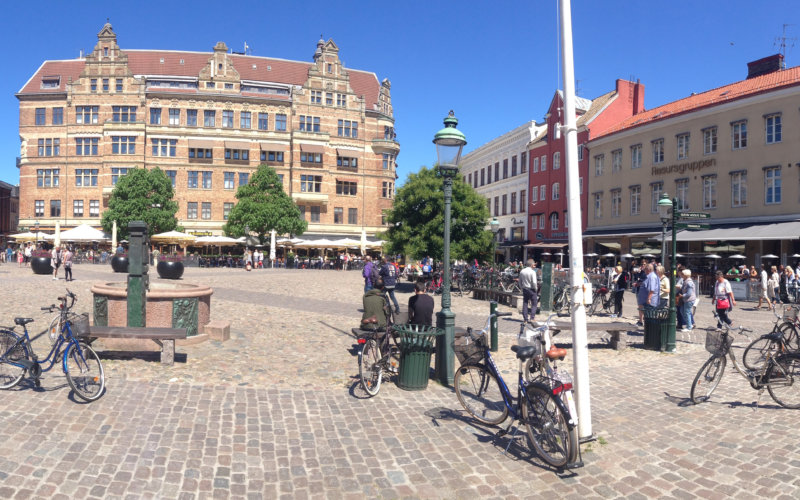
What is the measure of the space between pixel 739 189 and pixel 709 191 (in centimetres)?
179

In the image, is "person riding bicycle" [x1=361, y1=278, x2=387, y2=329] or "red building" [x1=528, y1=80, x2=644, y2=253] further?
"red building" [x1=528, y1=80, x2=644, y2=253]

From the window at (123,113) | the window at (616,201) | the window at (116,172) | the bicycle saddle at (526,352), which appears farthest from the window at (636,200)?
the window at (123,113)

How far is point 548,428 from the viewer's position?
4.71 meters

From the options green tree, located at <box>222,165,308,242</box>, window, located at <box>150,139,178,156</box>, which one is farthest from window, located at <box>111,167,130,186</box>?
green tree, located at <box>222,165,308,242</box>

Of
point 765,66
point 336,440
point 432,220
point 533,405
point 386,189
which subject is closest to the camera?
point 533,405

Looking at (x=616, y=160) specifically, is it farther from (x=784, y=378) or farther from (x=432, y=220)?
(x=784, y=378)

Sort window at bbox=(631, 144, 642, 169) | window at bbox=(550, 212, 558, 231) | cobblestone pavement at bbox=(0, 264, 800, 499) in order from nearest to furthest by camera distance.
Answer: cobblestone pavement at bbox=(0, 264, 800, 499) → window at bbox=(631, 144, 642, 169) → window at bbox=(550, 212, 558, 231)

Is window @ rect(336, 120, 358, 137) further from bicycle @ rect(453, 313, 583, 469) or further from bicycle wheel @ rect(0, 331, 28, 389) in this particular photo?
bicycle @ rect(453, 313, 583, 469)

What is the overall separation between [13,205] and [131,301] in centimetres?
8922

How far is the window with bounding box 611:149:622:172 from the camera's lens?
114 ft

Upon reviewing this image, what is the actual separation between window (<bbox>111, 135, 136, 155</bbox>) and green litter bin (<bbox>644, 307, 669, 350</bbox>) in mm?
50957

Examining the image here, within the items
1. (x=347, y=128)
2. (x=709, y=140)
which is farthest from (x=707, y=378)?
(x=347, y=128)

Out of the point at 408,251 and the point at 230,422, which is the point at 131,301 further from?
the point at 408,251

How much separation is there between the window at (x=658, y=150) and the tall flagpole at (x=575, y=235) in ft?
99.6
